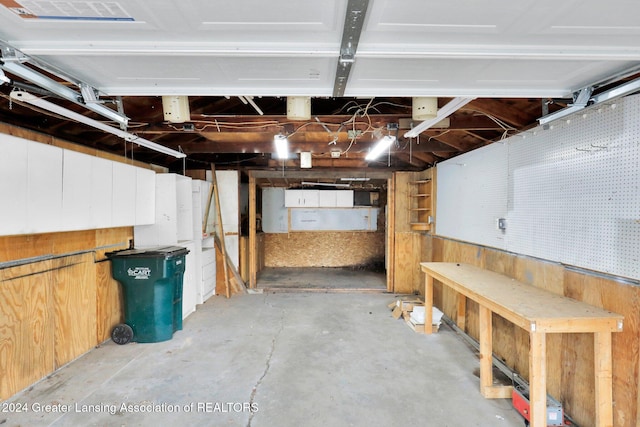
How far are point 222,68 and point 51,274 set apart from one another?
104 inches

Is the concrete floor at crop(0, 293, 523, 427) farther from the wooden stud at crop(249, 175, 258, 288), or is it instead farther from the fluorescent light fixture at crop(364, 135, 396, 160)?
the fluorescent light fixture at crop(364, 135, 396, 160)

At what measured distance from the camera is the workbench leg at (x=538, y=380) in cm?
181

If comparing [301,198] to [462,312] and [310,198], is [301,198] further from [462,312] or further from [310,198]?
[462,312]

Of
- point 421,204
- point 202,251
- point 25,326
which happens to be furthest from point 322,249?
point 25,326

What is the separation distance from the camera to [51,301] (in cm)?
267

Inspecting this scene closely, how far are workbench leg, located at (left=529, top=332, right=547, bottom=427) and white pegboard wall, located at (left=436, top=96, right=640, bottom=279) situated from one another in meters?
0.64

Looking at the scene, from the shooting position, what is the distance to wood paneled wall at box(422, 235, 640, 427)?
1.72 meters

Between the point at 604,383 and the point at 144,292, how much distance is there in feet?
12.9

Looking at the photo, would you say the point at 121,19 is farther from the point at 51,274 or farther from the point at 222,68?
the point at 51,274

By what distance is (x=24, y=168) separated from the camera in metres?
2.13

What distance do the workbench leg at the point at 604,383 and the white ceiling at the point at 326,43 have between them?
59.5 inches

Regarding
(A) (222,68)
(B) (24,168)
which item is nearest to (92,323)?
(B) (24,168)

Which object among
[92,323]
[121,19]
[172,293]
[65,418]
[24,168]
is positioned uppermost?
[121,19]

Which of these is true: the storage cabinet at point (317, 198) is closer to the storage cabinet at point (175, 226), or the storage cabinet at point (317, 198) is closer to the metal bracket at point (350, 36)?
the storage cabinet at point (175, 226)
